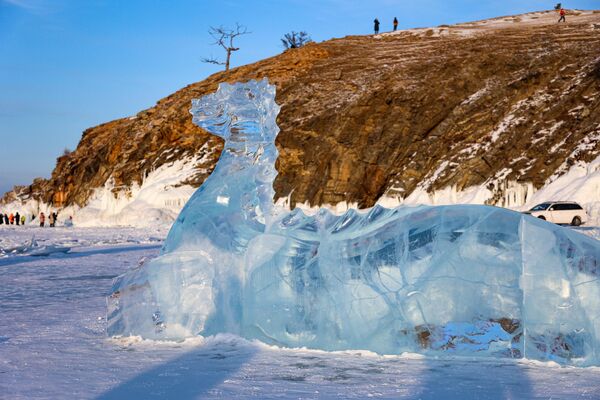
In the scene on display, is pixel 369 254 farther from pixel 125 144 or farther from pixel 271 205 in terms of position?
pixel 125 144

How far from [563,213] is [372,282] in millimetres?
24804

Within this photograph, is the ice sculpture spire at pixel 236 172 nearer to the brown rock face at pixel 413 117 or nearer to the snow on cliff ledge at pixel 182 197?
the snow on cliff ledge at pixel 182 197

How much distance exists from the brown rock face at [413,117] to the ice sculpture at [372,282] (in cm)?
3295

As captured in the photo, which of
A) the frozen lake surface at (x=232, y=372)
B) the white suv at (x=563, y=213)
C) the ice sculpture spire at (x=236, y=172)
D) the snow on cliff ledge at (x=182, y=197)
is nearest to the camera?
the frozen lake surface at (x=232, y=372)

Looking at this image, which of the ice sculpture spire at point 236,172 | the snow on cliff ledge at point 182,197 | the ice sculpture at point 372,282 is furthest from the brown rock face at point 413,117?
the ice sculpture at point 372,282

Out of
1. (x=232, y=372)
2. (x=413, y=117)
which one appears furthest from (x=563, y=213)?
(x=232, y=372)

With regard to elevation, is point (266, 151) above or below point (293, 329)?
above

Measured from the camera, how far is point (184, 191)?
47.6 metres

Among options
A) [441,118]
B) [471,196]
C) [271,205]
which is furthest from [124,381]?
[441,118]

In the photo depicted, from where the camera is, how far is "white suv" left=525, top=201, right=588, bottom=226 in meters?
28.3

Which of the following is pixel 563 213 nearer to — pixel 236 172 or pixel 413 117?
pixel 413 117

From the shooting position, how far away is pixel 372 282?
572 cm

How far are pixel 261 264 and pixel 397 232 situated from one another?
3.80 feet

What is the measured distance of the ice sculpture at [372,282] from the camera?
5305mm
